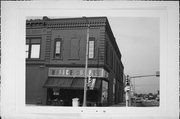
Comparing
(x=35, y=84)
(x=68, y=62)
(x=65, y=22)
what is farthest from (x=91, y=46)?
(x=35, y=84)

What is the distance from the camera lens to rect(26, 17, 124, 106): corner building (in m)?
3.97

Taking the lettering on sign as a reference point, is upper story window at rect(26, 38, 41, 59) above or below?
above

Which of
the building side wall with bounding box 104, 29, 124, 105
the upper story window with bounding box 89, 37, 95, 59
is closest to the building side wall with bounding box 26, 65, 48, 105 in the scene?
the upper story window with bounding box 89, 37, 95, 59

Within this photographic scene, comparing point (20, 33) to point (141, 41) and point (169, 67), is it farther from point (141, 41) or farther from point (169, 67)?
point (169, 67)

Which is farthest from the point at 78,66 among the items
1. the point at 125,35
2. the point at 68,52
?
the point at 125,35

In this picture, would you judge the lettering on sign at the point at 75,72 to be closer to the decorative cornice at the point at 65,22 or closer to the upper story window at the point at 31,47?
the upper story window at the point at 31,47

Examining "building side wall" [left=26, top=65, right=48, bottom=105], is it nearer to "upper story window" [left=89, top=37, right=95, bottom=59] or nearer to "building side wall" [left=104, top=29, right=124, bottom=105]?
"upper story window" [left=89, top=37, right=95, bottom=59]

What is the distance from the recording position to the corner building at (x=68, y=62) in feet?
13.0

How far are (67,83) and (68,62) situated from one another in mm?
322

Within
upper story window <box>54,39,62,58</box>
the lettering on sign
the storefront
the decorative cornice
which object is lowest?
the storefront

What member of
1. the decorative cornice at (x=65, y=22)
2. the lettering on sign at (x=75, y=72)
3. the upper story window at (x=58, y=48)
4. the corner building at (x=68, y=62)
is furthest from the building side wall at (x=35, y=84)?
the decorative cornice at (x=65, y=22)

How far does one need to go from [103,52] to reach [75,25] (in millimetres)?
592

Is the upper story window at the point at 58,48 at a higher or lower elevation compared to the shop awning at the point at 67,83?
higher

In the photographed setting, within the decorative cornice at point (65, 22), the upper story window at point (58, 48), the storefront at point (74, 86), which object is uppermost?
the decorative cornice at point (65, 22)
